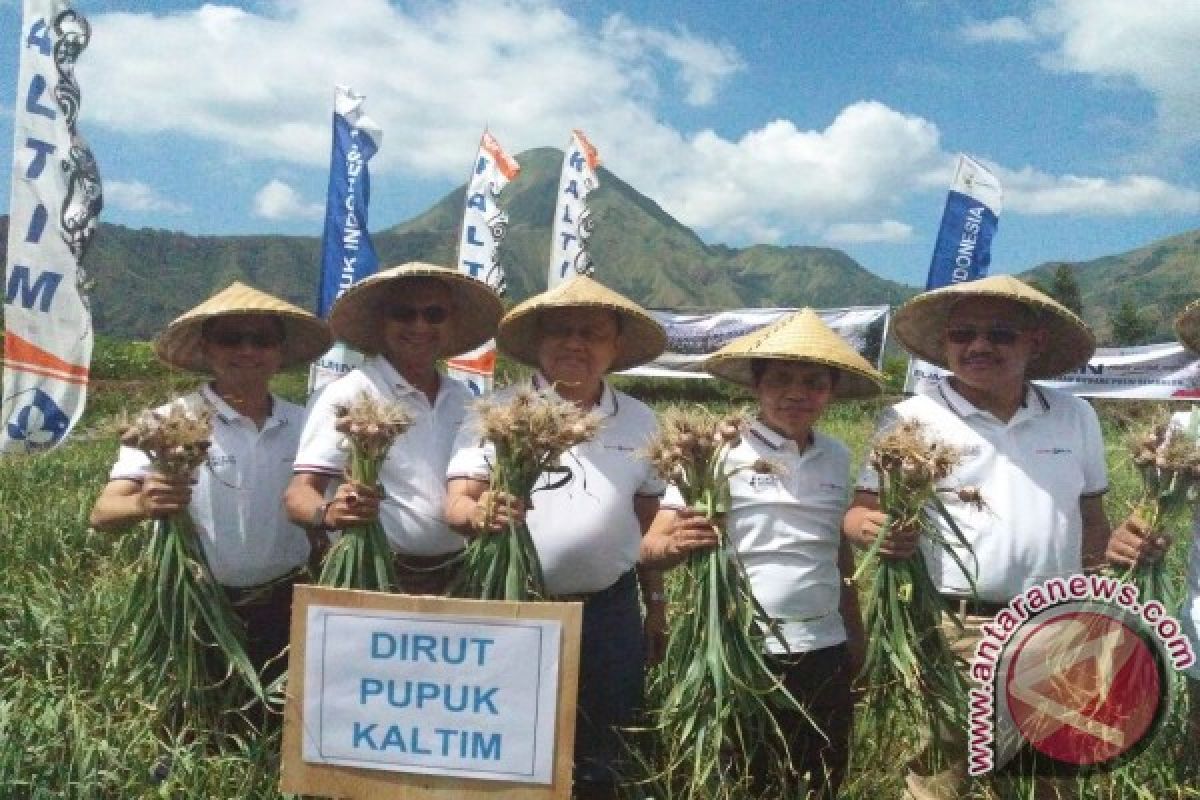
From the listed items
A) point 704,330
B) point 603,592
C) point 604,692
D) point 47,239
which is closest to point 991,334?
point 603,592

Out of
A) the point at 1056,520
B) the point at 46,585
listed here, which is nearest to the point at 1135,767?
the point at 1056,520

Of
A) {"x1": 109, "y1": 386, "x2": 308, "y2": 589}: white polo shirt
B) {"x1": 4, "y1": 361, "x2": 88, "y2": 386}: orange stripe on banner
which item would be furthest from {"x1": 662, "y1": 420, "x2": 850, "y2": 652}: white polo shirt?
{"x1": 4, "y1": 361, "x2": 88, "y2": 386}: orange stripe on banner

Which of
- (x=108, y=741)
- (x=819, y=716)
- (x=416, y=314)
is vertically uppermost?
(x=416, y=314)

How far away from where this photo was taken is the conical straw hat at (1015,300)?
2795 mm

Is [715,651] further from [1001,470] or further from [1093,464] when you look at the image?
[1093,464]

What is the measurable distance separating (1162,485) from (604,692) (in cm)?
160

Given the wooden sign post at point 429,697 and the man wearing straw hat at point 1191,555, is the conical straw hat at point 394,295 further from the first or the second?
the man wearing straw hat at point 1191,555

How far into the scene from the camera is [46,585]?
427cm

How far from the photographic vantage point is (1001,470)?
2.72 meters

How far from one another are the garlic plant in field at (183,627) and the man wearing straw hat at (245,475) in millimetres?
85

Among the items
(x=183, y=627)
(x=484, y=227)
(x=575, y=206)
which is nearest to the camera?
(x=183, y=627)

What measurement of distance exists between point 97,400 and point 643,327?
16.1 metres

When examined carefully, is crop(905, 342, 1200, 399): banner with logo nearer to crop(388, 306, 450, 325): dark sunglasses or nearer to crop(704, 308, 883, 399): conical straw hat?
crop(704, 308, 883, 399): conical straw hat

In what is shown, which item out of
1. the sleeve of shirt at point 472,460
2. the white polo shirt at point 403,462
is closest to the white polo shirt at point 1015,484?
the sleeve of shirt at point 472,460
